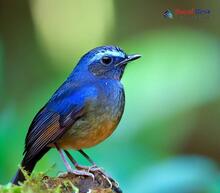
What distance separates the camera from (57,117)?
5.64 metres

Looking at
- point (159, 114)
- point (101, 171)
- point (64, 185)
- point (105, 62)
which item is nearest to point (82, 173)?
point (101, 171)

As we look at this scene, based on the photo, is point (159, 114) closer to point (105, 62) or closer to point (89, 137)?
point (105, 62)

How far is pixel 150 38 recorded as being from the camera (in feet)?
23.6

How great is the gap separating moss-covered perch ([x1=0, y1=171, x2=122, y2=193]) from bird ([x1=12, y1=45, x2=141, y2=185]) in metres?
0.35

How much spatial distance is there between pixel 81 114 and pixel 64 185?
1.24 m

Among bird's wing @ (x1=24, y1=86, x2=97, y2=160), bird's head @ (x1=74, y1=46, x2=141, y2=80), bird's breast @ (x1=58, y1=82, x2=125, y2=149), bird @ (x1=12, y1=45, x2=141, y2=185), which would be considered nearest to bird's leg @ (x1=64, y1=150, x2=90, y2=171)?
bird @ (x1=12, y1=45, x2=141, y2=185)

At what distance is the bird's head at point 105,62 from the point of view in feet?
19.0

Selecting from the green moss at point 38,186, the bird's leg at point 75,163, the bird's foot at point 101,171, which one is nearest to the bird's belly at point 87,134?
the bird's leg at point 75,163

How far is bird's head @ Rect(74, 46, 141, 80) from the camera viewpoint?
19.0ft

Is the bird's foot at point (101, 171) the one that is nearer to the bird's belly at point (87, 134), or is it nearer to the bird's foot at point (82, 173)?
the bird's foot at point (82, 173)

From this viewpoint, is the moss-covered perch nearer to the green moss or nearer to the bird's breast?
the green moss

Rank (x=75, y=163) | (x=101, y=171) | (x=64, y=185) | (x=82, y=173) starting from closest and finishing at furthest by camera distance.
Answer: (x=64, y=185), (x=82, y=173), (x=101, y=171), (x=75, y=163)

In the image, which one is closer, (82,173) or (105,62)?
(82,173)

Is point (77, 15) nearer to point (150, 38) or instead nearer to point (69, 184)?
point (150, 38)
